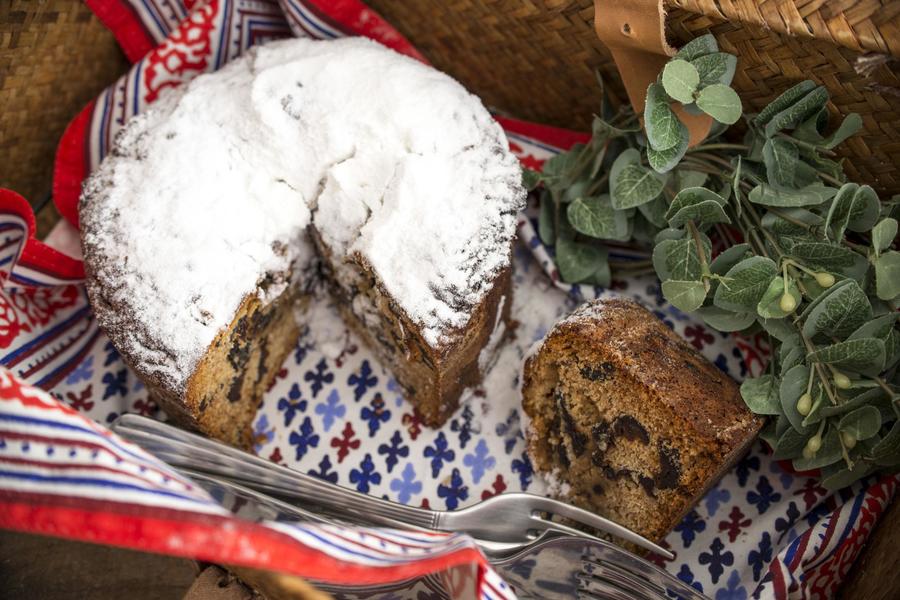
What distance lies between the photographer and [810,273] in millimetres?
1567

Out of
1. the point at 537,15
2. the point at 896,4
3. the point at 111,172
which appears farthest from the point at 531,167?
the point at 111,172

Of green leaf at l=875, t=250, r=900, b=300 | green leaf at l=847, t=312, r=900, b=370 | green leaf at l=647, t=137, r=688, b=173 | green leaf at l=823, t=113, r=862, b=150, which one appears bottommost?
green leaf at l=847, t=312, r=900, b=370

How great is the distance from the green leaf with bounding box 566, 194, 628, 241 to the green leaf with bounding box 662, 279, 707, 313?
0.86 ft

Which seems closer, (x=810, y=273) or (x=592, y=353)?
(x=810, y=273)

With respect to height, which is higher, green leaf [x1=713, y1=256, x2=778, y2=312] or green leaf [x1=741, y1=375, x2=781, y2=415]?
green leaf [x1=713, y1=256, x2=778, y2=312]

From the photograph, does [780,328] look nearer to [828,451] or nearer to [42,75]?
[828,451]

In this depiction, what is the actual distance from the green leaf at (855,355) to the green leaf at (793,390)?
0.13ft

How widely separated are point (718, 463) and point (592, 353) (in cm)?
35

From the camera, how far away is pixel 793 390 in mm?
1606

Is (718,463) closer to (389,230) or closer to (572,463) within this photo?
(572,463)

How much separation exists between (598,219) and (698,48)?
46cm

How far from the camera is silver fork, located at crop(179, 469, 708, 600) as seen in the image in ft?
5.40

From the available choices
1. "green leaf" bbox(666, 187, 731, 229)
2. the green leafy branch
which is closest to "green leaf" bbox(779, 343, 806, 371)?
the green leafy branch

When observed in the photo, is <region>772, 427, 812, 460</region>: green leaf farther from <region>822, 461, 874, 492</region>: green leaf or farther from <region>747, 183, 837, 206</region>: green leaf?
<region>747, 183, 837, 206</region>: green leaf
